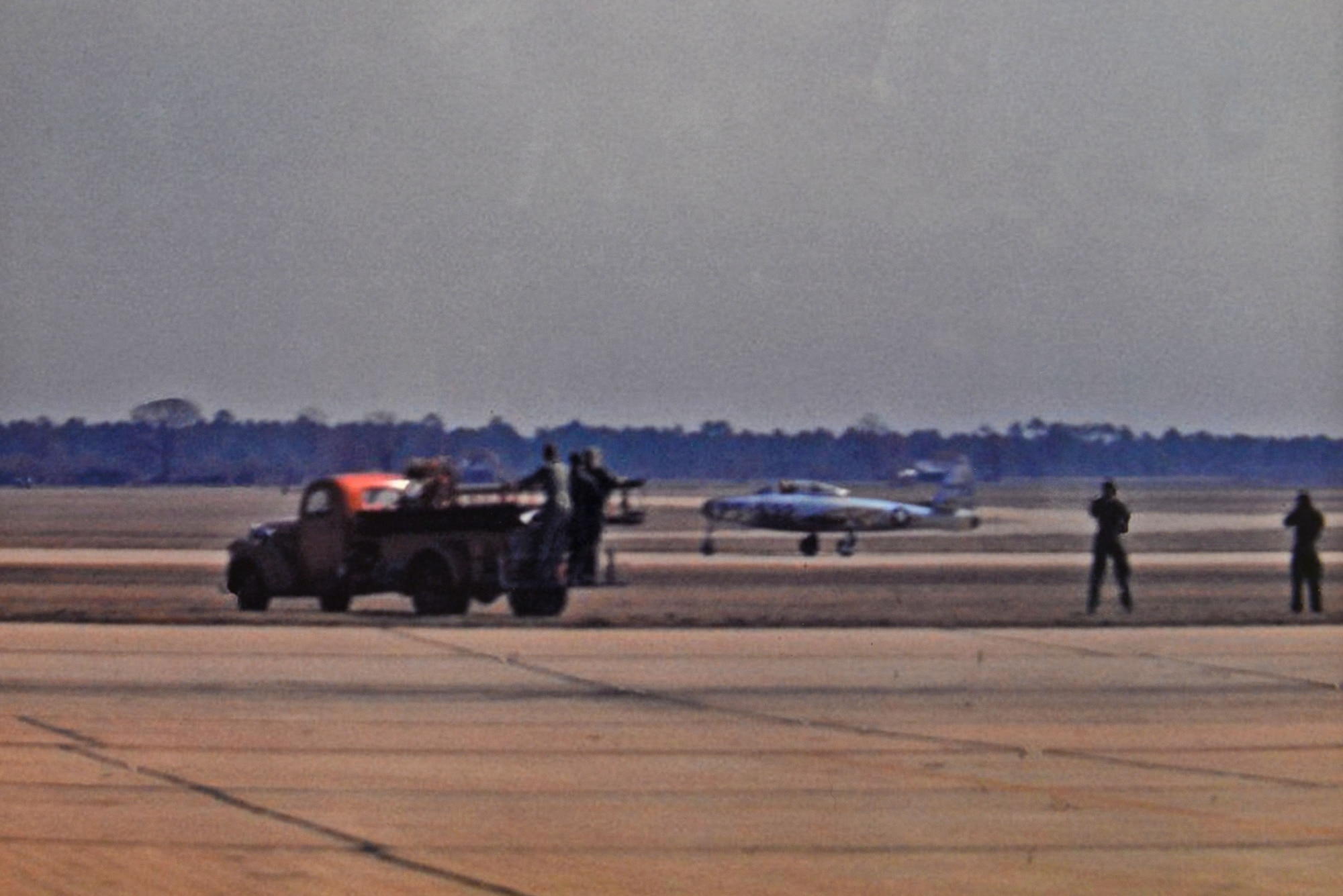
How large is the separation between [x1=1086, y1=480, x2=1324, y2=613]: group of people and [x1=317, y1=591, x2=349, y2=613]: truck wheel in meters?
10.2

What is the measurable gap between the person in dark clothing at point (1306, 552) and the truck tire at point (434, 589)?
11.6m

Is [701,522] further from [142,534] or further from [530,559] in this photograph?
[530,559]

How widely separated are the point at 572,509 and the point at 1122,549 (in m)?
7.86

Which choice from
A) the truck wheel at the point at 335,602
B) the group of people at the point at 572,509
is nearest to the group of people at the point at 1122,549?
the group of people at the point at 572,509

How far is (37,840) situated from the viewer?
11.3 meters

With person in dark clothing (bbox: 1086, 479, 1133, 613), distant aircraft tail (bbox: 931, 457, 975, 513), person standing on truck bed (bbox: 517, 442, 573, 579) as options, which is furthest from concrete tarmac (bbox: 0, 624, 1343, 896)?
distant aircraft tail (bbox: 931, 457, 975, 513)

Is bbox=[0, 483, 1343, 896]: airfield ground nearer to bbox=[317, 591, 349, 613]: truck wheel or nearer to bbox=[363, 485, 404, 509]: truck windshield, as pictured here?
bbox=[317, 591, 349, 613]: truck wheel

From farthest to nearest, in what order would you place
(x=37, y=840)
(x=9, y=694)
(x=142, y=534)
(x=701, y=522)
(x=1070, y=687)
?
(x=701, y=522), (x=142, y=534), (x=1070, y=687), (x=9, y=694), (x=37, y=840)

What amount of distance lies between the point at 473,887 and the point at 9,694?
936cm

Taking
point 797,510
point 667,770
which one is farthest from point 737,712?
point 797,510

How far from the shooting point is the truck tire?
93.2ft

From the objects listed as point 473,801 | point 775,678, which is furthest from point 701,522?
point 473,801

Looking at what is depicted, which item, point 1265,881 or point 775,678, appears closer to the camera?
point 1265,881

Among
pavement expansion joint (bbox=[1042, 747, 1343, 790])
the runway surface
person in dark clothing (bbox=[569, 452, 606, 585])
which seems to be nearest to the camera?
pavement expansion joint (bbox=[1042, 747, 1343, 790])
